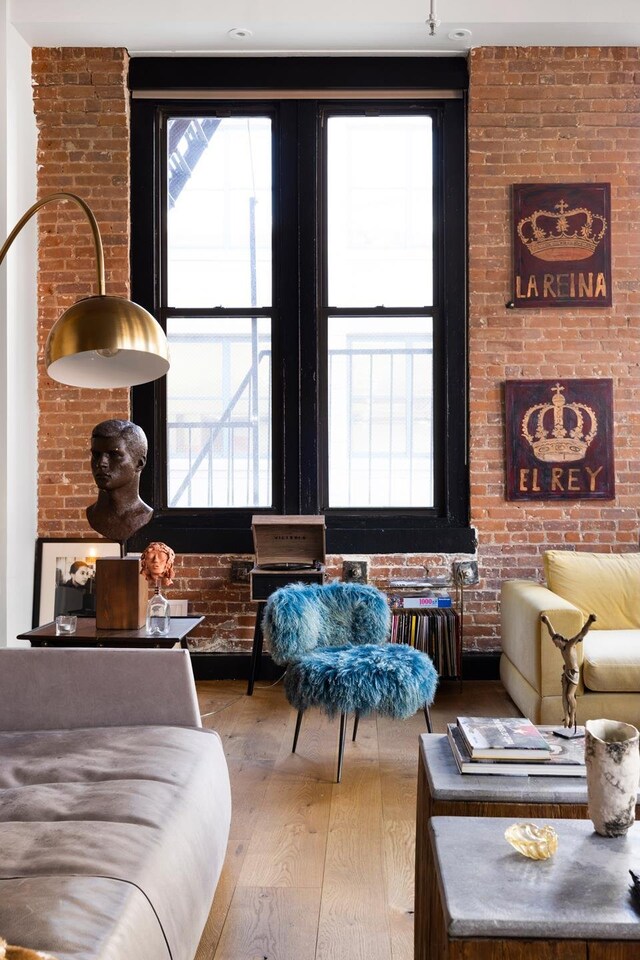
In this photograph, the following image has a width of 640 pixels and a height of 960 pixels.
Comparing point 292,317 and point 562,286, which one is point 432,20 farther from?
point 292,317

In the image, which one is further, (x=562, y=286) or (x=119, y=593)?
(x=562, y=286)

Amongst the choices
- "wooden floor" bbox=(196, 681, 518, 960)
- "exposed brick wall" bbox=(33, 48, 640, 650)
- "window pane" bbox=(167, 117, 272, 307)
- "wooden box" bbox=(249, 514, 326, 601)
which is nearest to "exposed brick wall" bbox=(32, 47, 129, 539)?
"exposed brick wall" bbox=(33, 48, 640, 650)

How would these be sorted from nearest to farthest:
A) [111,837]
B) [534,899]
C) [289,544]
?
1. [534,899]
2. [111,837]
3. [289,544]

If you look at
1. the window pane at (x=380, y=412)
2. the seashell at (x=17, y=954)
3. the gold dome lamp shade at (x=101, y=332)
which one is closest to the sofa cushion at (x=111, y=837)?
the seashell at (x=17, y=954)

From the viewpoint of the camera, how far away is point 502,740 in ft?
6.81

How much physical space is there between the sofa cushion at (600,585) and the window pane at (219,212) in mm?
2446

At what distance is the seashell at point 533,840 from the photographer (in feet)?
5.08

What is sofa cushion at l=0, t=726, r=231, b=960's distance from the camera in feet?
4.94

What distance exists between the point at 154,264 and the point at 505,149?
229cm

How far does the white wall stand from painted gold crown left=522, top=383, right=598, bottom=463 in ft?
9.98

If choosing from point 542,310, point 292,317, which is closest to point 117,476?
point 292,317

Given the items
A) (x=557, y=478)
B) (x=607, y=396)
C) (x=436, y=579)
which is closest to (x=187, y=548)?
(x=436, y=579)

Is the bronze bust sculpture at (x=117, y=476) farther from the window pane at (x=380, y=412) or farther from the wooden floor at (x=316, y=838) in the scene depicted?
the window pane at (x=380, y=412)

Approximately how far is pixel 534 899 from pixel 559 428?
3960 mm
